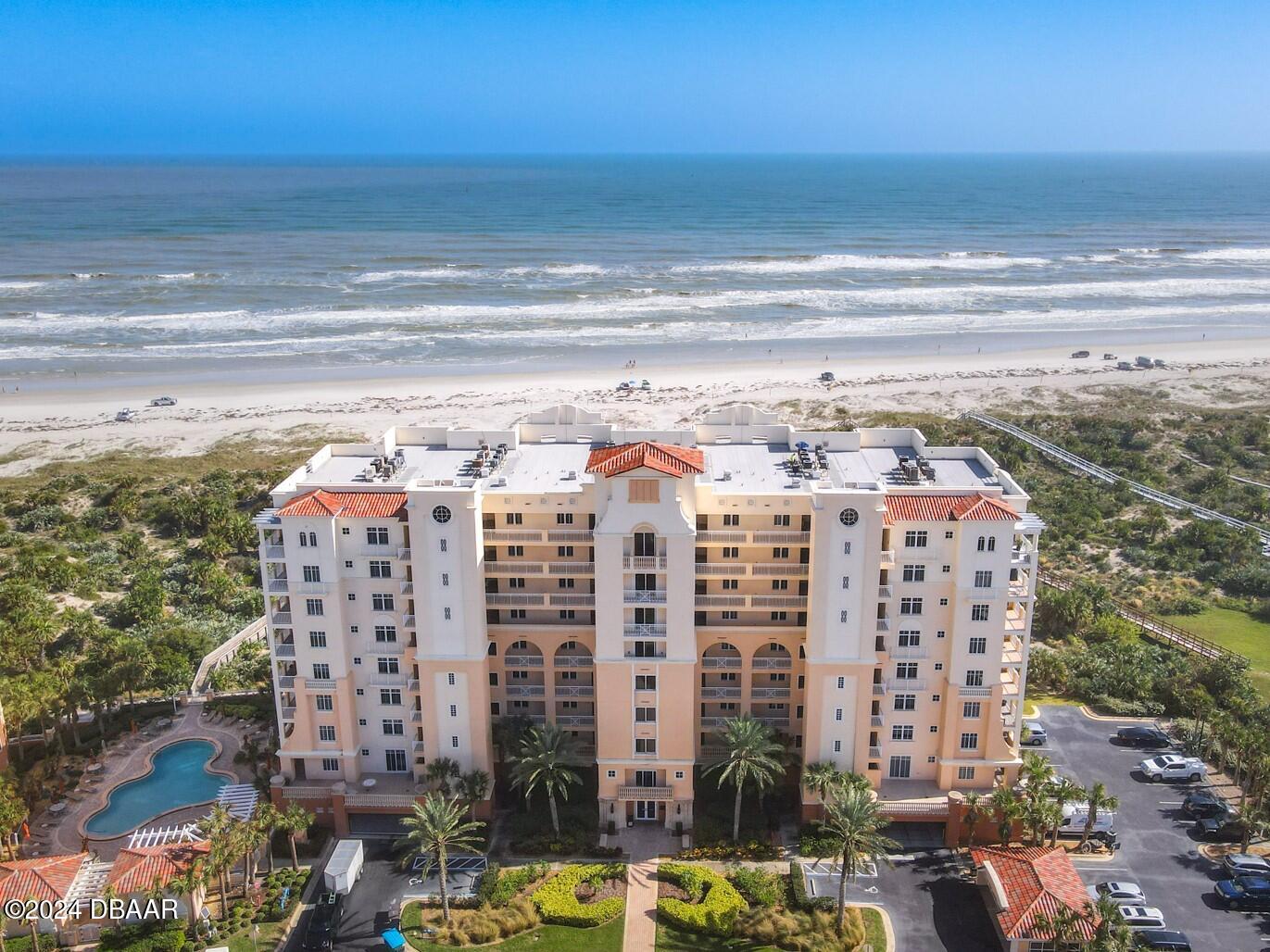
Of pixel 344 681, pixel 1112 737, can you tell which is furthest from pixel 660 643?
pixel 1112 737

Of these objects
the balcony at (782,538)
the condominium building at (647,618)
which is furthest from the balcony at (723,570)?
the balcony at (782,538)

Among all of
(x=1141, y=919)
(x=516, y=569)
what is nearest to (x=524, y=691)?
(x=516, y=569)

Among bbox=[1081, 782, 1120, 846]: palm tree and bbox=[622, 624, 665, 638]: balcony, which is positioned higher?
bbox=[622, 624, 665, 638]: balcony

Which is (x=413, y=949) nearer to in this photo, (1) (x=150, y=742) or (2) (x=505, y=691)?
(2) (x=505, y=691)

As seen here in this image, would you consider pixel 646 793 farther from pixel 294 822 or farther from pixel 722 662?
pixel 294 822

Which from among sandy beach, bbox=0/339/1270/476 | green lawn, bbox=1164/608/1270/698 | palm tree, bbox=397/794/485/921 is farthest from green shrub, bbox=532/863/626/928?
sandy beach, bbox=0/339/1270/476

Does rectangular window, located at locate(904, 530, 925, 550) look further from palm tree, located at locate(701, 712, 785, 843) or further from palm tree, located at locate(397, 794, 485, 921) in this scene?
palm tree, located at locate(397, 794, 485, 921)
